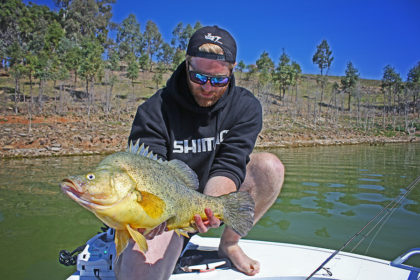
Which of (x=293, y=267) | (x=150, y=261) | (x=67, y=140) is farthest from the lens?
(x=67, y=140)

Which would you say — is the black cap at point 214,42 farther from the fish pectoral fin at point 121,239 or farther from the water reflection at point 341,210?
the water reflection at point 341,210

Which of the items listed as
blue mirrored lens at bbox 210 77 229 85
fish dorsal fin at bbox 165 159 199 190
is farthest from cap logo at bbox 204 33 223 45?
fish dorsal fin at bbox 165 159 199 190

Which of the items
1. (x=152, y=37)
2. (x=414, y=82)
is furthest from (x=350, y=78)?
(x=152, y=37)

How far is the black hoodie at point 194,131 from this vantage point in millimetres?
2992

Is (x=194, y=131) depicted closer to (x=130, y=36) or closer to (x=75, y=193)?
(x=75, y=193)

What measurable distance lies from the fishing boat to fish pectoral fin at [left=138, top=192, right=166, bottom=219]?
3.79ft

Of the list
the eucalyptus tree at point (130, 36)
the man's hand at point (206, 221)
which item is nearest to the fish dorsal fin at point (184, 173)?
the man's hand at point (206, 221)

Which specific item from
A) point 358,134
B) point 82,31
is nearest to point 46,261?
point 358,134

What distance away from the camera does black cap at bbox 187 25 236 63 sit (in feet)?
8.84

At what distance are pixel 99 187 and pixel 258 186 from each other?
1981 mm

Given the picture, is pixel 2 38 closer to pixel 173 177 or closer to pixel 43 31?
pixel 43 31

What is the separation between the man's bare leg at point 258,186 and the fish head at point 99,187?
1710 mm

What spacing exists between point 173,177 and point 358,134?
1442 inches

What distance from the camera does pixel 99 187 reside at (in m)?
1.59
